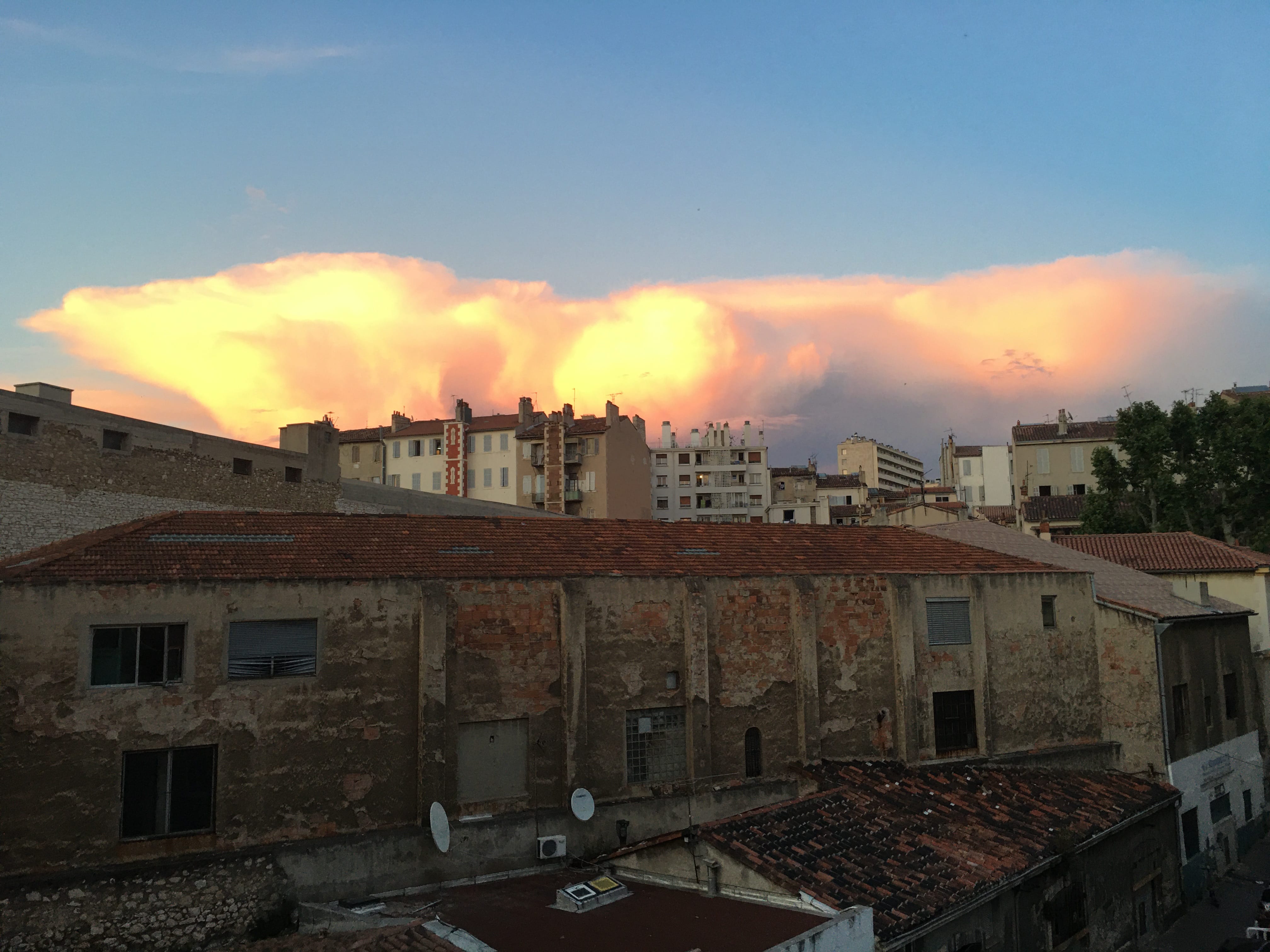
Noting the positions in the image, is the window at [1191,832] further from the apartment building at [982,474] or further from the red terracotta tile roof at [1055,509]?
the apartment building at [982,474]

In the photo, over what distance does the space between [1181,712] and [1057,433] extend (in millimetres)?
52353

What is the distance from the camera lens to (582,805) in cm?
1988

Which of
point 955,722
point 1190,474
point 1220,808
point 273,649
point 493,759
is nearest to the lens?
point 273,649

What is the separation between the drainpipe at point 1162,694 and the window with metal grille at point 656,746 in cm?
1401

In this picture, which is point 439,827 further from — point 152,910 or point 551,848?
point 152,910

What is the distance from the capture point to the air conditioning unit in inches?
767

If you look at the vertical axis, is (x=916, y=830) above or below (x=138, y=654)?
below

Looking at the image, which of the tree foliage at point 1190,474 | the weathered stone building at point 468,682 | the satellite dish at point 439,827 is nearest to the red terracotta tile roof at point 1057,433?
the tree foliage at point 1190,474

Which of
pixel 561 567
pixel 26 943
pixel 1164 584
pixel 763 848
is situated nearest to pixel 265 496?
pixel 561 567

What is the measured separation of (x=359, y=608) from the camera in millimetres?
18703

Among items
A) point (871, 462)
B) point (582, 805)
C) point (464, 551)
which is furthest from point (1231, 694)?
point (871, 462)

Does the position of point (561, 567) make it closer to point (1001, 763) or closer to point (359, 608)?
point (359, 608)

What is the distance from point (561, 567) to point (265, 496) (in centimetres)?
1699

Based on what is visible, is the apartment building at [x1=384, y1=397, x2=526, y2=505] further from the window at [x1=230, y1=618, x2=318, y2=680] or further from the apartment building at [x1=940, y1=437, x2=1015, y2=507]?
the window at [x1=230, y1=618, x2=318, y2=680]
